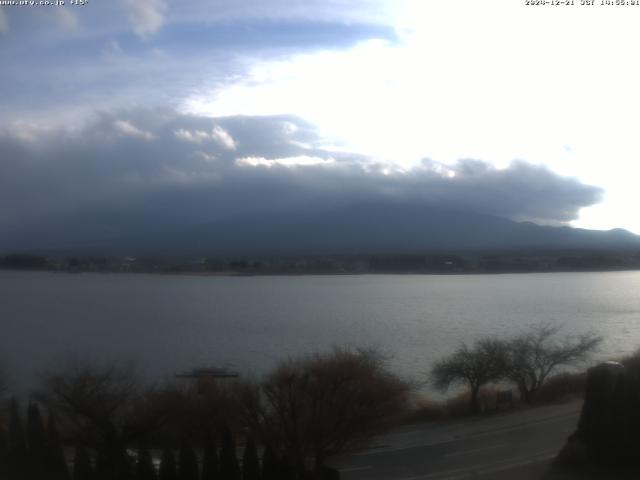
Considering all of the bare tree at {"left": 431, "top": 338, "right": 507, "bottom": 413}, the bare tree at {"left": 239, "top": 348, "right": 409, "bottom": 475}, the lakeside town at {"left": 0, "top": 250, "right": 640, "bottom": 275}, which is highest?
the lakeside town at {"left": 0, "top": 250, "right": 640, "bottom": 275}

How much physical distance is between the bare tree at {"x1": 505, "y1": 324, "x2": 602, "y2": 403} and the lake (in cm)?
166

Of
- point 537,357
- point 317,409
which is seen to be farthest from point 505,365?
point 317,409

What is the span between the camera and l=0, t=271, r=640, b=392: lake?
19328mm

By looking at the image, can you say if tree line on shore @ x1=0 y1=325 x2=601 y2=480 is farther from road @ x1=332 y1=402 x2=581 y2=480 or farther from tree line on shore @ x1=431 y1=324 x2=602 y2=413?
tree line on shore @ x1=431 y1=324 x2=602 y2=413

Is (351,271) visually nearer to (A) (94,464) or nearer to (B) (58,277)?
(B) (58,277)

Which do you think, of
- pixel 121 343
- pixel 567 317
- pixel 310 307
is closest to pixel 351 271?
pixel 310 307

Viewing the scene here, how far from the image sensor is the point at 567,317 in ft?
94.9

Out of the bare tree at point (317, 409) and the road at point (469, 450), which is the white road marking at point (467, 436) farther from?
the bare tree at point (317, 409)

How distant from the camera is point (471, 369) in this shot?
655 inches

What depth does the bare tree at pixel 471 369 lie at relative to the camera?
16.5 metres

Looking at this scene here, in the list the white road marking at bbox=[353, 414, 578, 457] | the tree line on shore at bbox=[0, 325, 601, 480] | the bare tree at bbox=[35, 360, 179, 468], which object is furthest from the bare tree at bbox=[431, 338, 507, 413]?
the bare tree at bbox=[35, 360, 179, 468]

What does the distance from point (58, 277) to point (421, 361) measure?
35.0 metres

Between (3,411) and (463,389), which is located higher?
(3,411)

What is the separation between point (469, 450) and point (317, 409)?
2331 millimetres
